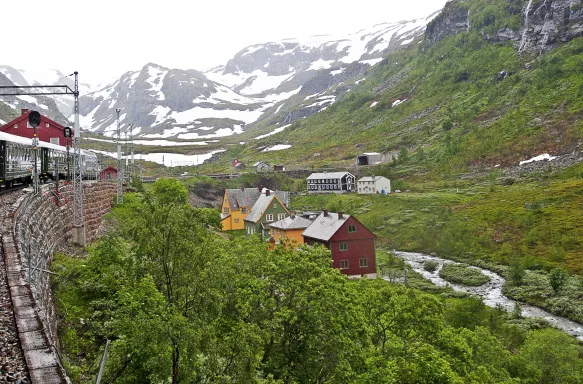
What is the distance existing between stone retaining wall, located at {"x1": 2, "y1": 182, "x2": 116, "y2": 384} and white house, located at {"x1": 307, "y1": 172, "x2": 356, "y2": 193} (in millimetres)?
73208

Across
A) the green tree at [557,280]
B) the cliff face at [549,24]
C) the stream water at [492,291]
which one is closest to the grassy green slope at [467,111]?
the cliff face at [549,24]

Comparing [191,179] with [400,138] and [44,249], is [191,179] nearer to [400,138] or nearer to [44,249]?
[400,138]

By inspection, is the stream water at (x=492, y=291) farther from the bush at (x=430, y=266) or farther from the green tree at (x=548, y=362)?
the green tree at (x=548, y=362)

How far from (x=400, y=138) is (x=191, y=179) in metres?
68.8

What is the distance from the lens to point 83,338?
656 inches

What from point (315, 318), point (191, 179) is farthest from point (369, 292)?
point (191, 179)

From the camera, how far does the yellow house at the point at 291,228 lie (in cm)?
5647

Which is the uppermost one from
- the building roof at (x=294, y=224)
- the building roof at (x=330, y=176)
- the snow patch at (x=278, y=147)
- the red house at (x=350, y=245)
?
the snow patch at (x=278, y=147)

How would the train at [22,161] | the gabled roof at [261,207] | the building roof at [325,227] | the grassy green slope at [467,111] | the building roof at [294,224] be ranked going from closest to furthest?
the train at [22,161] → the building roof at [325,227] → the building roof at [294,224] → the gabled roof at [261,207] → the grassy green slope at [467,111]

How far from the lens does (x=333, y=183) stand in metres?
108

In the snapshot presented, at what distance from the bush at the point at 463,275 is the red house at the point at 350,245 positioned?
9.99 metres

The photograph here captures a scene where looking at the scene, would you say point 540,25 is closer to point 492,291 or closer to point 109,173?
point 492,291

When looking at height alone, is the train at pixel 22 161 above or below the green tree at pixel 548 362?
above

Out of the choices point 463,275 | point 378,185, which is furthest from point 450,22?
point 463,275
